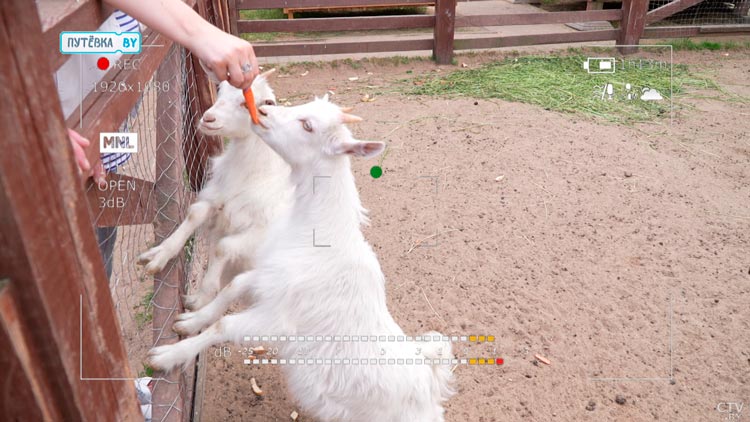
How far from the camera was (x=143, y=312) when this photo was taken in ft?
10.6

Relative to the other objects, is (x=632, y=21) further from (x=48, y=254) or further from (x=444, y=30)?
(x=48, y=254)

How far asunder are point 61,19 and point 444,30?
22.8ft

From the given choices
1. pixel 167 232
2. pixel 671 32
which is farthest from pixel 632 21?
pixel 167 232

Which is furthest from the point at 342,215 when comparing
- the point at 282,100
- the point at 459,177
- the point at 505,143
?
the point at 282,100

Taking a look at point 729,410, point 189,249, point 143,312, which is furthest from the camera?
point 143,312

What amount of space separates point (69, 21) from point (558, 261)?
3094mm

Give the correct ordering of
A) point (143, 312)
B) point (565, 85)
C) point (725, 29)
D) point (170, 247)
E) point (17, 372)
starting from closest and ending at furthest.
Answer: point (17, 372) → point (170, 247) → point (143, 312) → point (565, 85) → point (725, 29)

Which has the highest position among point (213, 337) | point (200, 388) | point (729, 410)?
point (213, 337)

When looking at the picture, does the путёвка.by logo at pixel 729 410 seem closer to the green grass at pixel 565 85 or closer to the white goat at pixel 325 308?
the white goat at pixel 325 308

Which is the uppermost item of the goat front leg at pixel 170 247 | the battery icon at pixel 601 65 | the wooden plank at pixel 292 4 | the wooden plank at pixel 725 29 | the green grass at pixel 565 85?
the wooden plank at pixel 292 4

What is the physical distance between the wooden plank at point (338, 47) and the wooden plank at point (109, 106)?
5696 millimetres

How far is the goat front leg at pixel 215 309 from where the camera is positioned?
2199 mm

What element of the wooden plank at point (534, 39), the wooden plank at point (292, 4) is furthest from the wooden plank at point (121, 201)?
the wooden plank at point (534, 39)

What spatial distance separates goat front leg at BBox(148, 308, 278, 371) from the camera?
6.66 feet
